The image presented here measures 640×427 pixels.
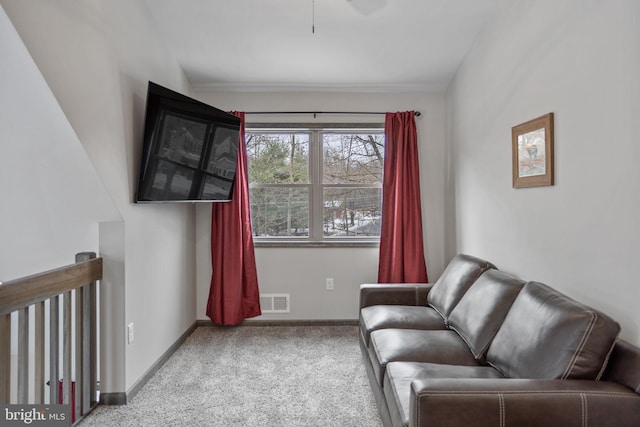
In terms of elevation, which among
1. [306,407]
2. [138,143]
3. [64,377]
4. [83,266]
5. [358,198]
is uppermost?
[138,143]

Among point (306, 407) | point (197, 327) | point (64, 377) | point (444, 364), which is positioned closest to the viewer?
point (444, 364)

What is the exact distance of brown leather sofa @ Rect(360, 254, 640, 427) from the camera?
1.34 m

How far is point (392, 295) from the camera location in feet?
10.2

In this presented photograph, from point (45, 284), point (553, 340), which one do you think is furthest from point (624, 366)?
point (45, 284)

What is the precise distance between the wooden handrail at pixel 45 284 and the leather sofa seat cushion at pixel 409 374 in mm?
1770

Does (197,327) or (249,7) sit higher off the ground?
(249,7)

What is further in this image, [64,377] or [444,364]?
[64,377]

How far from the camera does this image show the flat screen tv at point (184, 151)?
8.47 ft

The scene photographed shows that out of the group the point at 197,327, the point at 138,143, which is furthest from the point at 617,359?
the point at 197,327

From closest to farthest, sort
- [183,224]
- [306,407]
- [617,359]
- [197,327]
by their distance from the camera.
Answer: [617,359]
[306,407]
[183,224]
[197,327]

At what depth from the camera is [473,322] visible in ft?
7.27

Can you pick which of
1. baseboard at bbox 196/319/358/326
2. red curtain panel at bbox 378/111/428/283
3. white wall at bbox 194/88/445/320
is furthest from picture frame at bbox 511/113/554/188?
baseboard at bbox 196/319/358/326

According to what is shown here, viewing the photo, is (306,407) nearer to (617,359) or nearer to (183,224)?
(617,359)

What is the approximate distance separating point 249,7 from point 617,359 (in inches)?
115
